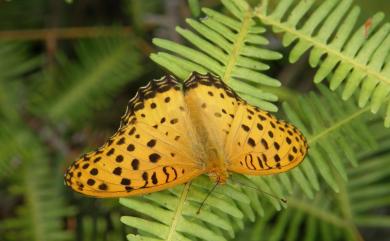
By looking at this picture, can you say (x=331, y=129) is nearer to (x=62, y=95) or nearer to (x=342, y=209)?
(x=342, y=209)

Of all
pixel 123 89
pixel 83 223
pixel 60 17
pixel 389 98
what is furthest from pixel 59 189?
pixel 389 98

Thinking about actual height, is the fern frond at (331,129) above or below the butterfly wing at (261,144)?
above

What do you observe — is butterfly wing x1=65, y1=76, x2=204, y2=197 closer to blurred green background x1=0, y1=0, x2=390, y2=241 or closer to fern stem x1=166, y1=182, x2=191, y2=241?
fern stem x1=166, y1=182, x2=191, y2=241

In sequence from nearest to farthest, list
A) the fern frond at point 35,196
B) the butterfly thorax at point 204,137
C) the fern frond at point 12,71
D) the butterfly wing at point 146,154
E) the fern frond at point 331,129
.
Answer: the butterfly wing at point 146,154, the butterfly thorax at point 204,137, the fern frond at point 331,129, the fern frond at point 35,196, the fern frond at point 12,71

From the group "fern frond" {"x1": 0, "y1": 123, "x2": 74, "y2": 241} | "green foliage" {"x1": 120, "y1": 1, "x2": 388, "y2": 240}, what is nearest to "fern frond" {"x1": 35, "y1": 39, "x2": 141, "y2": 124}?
"fern frond" {"x1": 0, "y1": 123, "x2": 74, "y2": 241}

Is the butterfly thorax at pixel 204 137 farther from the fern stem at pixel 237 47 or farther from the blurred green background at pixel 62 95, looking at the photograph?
the blurred green background at pixel 62 95

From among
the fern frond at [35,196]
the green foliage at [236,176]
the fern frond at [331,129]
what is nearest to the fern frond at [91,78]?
the fern frond at [35,196]

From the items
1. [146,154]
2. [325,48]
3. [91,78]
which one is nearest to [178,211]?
[146,154]
